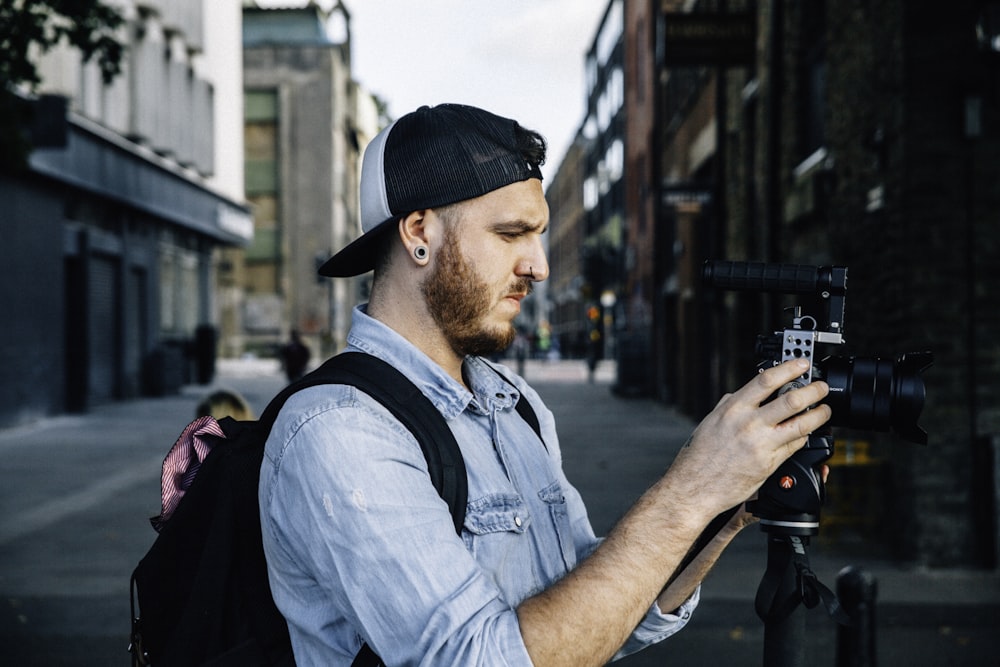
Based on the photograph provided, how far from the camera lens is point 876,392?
188 cm

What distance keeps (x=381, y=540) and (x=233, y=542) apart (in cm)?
35

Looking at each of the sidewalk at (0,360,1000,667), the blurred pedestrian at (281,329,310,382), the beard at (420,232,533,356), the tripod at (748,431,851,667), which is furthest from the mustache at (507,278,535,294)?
the blurred pedestrian at (281,329,310,382)

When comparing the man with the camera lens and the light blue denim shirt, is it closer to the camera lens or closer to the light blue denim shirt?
the light blue denim shirt

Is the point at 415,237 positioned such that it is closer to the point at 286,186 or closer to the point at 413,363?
the point at 413,363

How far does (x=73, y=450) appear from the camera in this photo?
555 inches

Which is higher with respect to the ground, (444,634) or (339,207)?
(339,207)

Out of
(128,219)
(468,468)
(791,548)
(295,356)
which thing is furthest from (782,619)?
(128,219)

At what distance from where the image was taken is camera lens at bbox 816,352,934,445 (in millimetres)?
1854

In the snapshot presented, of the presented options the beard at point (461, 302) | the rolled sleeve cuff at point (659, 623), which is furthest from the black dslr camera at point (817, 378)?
the beard at point (461, 302)

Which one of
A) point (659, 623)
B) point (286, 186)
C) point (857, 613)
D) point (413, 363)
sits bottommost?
point (857, 613)

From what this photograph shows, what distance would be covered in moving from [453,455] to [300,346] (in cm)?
1947

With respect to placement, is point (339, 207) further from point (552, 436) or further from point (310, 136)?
point (552, 436)

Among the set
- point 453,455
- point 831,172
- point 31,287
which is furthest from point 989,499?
point 31,287

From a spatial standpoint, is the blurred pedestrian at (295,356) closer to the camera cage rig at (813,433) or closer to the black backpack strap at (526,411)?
the black backpack strap at (526,411)
